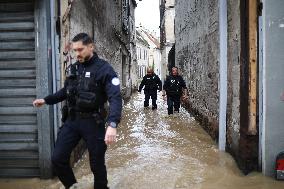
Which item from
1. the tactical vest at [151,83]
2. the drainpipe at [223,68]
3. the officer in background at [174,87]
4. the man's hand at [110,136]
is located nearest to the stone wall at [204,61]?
the officer in background at [174,87]

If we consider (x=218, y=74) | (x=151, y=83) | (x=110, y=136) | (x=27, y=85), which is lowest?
(x=110, y=136)

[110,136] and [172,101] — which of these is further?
[172,101]

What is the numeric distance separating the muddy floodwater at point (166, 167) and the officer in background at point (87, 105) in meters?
0.97

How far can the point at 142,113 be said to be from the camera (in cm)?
1322

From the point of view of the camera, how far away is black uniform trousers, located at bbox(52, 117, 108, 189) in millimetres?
4008

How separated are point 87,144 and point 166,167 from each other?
2.09 meters

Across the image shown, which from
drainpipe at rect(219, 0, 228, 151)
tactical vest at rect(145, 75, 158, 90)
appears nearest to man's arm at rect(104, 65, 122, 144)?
drainpipe at rect(219, 0, 228, 151)

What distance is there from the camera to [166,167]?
5.78 metres

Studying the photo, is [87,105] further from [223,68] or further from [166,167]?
A: [223,68]

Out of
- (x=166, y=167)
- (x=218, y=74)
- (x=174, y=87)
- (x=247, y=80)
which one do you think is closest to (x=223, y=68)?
(x=218, y=74)

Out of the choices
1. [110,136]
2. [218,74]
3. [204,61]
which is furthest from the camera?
[204,61]

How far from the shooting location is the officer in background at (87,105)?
13.1 ft

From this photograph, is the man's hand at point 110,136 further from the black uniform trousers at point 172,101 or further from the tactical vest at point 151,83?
the tactical vest at point 151,83

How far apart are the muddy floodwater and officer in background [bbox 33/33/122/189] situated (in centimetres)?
97
